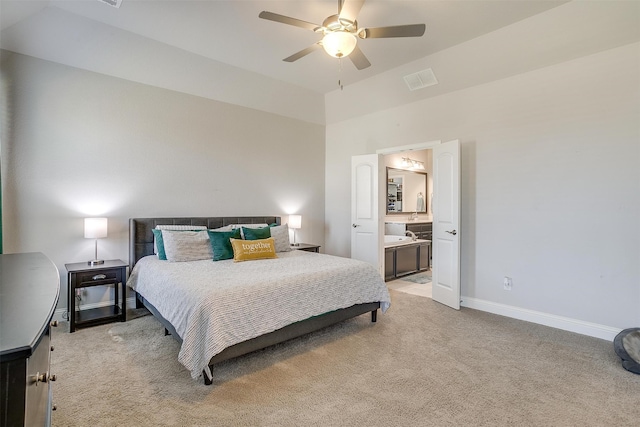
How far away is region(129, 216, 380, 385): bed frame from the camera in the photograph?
240 centimetres

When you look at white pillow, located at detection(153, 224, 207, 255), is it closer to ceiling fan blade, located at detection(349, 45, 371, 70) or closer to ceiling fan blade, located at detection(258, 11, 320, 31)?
ceiling fan blade, located at detection(258, 11, 320, 31)

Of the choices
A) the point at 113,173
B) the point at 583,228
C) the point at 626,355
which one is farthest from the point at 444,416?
the point at 113,173

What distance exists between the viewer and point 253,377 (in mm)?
2340

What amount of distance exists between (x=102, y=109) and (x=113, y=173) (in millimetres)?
Answer: 750

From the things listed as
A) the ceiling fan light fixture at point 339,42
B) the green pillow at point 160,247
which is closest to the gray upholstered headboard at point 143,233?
the green pillow at point 160,247

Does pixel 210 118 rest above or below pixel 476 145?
above

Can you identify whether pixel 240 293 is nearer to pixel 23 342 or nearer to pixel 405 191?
pixel 23 342

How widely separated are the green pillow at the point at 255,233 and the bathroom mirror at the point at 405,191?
3.78m

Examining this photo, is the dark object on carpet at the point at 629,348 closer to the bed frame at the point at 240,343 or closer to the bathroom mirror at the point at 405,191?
the bed frame at the point at 240,343

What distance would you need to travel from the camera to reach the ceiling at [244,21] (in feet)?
9.53

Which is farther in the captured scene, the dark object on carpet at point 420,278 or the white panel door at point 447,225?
the dark object on carpet at point 420,278

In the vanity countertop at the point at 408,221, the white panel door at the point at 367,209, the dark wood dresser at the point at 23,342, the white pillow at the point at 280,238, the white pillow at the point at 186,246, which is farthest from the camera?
the vanity countertop at the point at 408,221

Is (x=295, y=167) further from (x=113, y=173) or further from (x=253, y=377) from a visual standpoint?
(x=253, y=377)

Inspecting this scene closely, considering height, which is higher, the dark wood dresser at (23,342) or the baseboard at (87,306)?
the dark wood dresser at (23,342)
